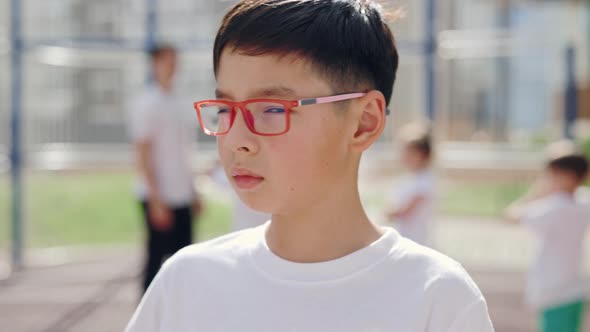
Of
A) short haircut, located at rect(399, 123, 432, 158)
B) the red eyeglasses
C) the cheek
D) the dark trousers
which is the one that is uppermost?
the red eyeglasses

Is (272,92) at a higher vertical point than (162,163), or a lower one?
higher

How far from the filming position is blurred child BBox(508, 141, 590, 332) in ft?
13.2

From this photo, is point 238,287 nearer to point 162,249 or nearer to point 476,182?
point 162,249

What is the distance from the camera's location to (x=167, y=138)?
15.1 ft

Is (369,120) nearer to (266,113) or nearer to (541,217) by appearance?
(266,113)

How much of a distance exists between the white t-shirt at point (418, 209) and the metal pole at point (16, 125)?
355 centimetres


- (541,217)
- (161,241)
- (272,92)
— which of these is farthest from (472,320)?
(161,241)

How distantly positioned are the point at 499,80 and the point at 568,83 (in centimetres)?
104

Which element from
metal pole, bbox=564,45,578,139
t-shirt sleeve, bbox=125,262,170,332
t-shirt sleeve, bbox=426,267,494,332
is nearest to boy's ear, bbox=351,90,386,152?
t-shirt sleeve, bbox=426,267,494,332

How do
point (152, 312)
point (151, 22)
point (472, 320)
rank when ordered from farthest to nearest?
point (151, 22)
point (152, 312)
point (472, 320)

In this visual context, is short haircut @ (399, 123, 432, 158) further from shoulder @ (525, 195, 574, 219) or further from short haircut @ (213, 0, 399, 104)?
short haircut @ (213, 0, 399, 104)

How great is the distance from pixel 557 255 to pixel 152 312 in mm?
3031

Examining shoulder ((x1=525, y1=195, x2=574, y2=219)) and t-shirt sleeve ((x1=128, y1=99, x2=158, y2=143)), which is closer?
shoulder ((x1=525, y1=195, x2=574, y2=219))

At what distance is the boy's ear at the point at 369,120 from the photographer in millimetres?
1464
